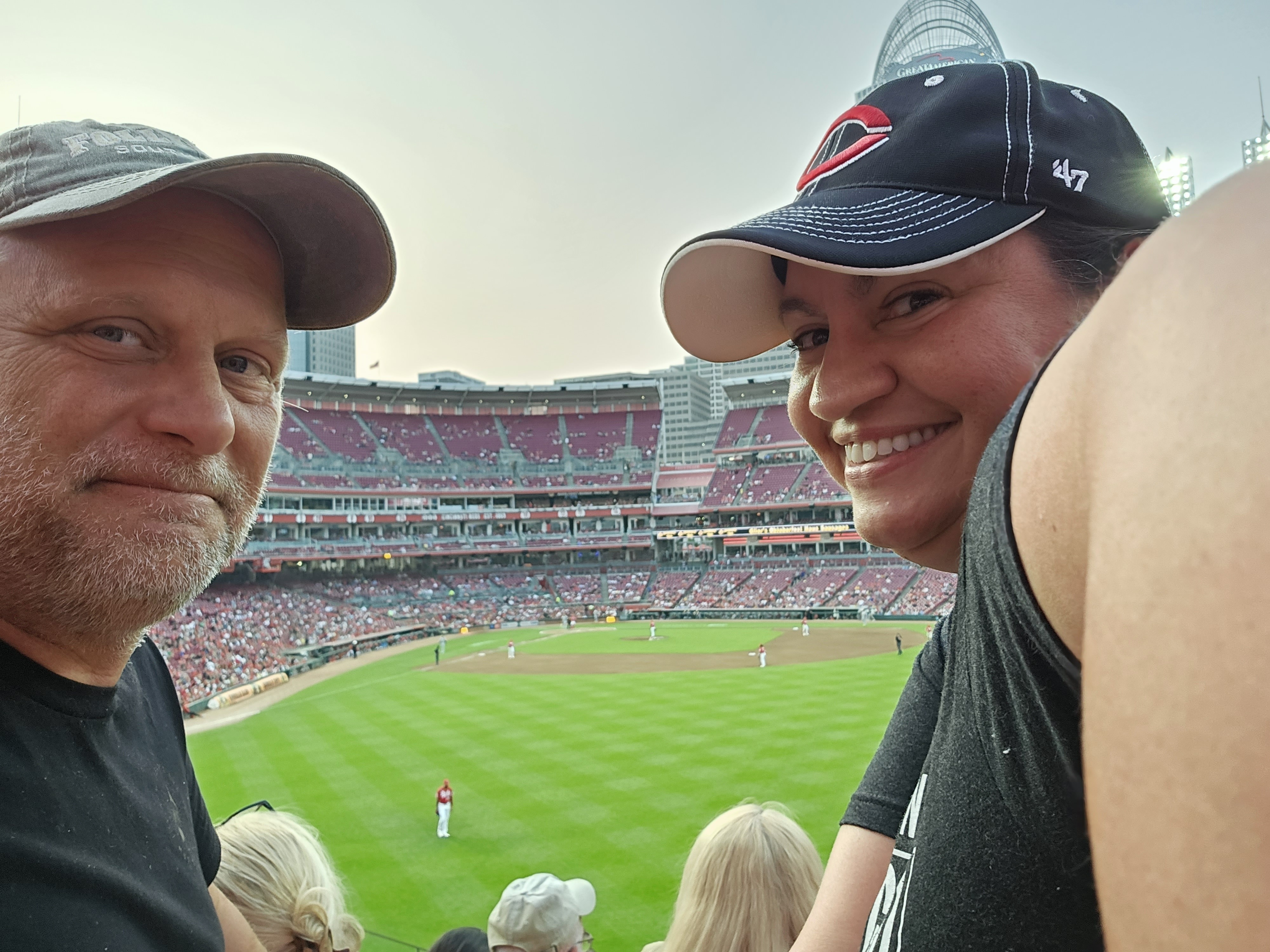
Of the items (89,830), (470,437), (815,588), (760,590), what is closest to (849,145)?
(89,830)

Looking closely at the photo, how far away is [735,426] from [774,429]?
453cm

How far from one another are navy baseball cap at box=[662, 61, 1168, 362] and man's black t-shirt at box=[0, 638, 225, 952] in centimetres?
193

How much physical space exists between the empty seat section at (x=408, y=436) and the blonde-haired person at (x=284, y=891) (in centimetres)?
6039

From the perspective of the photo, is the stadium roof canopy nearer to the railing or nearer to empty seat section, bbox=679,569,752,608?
empty seat section, bbox=679,569,752,608

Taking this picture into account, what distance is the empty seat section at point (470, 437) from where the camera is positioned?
64500 millimetres

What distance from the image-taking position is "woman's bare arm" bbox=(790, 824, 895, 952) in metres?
1.85

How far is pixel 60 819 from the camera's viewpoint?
1.56 meters

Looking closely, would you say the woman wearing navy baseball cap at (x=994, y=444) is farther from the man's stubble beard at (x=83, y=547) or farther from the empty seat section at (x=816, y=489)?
the empty seat section at (x=816, y=489)

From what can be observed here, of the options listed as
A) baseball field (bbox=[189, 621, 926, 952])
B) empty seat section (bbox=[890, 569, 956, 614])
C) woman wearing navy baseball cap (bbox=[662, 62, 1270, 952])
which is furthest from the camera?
empty seat section (bbox=[890, 569, 956, 614])

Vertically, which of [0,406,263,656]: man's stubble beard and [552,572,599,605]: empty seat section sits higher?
[0,406,263,656]: man's stubble beard

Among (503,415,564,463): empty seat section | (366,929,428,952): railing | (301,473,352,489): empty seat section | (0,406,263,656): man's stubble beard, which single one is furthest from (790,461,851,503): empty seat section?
(0,406,263,656): man's stubble beard

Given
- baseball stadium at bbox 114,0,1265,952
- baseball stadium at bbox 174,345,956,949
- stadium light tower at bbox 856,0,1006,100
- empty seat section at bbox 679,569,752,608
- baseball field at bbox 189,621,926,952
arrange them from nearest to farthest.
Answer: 1. baseball field at bbox 189,621,926,952
2. baseball stadium at bbox 114,0,1265,952
3. baseball stadium at bbox 174,345,956,949
4. stadium light tower at bbox 856,0,1006,100
5. empty seat section at bbox 679,569,752,608

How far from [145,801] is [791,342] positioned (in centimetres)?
217

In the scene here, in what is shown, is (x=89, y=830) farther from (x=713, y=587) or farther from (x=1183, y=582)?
(x=713, y=587)
